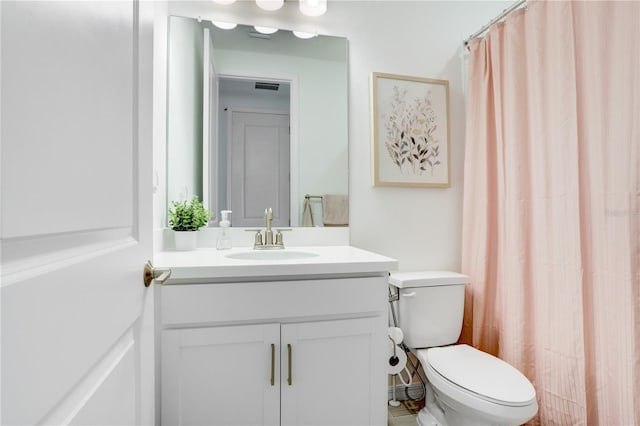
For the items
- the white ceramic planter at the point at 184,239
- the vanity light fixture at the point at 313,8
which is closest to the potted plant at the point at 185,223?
the white ceramic planter at the point at 184,239

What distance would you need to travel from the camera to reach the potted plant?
1.51m

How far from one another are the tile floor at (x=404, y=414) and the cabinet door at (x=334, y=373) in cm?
47

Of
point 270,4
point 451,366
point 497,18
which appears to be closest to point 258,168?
point 270,4

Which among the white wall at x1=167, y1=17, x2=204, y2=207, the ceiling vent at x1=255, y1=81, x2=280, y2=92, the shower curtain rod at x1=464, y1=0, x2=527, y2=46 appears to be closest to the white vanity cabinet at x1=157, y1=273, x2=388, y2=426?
the white wall at x1=167, y1=17, x2=204, y2=207

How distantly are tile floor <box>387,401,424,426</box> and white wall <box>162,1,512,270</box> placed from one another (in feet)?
2.42

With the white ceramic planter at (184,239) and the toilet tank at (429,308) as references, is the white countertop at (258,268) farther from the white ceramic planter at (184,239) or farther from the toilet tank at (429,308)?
the toilet tank at (429,308)

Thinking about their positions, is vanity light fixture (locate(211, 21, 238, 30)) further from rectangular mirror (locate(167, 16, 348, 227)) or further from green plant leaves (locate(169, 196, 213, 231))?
green plant leaves (locate(169, 196, 213, 231))

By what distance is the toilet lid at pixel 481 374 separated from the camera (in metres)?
1.19

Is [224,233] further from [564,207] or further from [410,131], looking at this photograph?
[564,207]

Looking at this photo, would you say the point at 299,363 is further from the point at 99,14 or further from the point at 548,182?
the point at 548,182

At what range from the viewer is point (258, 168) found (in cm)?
174

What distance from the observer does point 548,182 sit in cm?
140

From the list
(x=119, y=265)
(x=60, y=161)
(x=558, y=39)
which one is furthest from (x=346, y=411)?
(x=558, y=39)

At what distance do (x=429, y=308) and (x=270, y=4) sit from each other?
1735 millimetres
